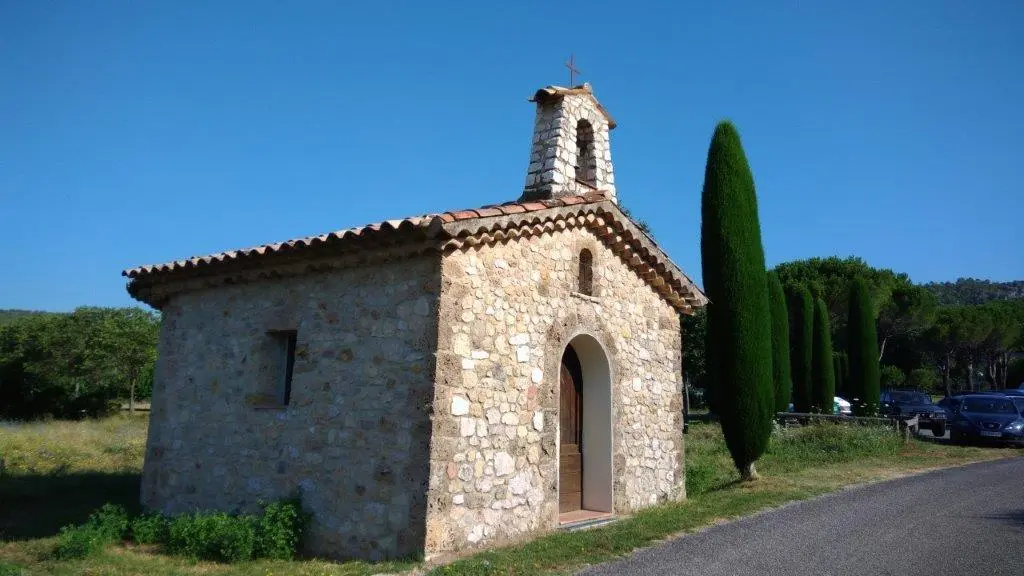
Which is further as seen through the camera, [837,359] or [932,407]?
[837,359]

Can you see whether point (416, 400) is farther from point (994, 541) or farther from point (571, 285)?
point (994, 541)

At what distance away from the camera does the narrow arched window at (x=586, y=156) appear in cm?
1073

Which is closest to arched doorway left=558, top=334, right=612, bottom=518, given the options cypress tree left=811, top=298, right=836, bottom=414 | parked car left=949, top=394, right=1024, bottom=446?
parked car left=949, top=394, right=1024, bottom=446

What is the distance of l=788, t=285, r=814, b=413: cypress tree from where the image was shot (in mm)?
25578

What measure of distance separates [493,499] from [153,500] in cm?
556

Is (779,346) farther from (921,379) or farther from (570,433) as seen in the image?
(921,379)

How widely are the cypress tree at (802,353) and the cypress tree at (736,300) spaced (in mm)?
14354

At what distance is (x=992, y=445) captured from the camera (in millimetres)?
18031

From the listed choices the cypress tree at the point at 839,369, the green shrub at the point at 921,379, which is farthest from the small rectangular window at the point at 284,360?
the green shrub at the point at 921,379

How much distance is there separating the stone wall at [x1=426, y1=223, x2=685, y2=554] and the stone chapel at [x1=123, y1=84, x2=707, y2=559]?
0.03 m

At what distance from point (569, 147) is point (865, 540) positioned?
21.3 ft

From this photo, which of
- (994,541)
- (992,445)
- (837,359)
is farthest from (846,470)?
(837,359)

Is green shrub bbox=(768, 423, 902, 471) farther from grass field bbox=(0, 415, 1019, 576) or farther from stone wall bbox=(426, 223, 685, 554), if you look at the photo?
stone wall bbox=(426, 223, 685, 554)

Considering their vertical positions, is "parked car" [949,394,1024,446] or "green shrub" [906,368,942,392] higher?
"green shrub" [906,368,942,392]
